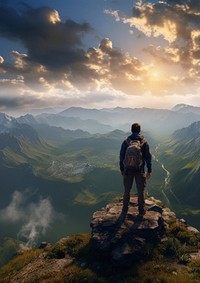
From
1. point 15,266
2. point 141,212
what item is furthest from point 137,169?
point 15,266

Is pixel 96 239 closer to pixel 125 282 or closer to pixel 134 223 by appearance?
pixel 134 223

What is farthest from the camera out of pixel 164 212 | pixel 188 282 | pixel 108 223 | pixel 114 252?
pixel 164 212

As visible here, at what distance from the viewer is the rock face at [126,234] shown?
18234 millimetres

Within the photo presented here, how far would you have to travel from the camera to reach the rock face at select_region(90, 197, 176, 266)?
1823 cm

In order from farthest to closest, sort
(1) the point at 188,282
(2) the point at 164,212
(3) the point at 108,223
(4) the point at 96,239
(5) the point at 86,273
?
(2) the point at 164,212 < (3) the point at 108,223 < (4) the point at 96,239 < (5) the point at 86,273 < (1) the point at 188,282

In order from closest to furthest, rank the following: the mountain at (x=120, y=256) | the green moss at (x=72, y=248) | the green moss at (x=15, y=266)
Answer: the mountain at (x=120, y=256) → the green moss at (x=15, y=266) → the green moss at (x=72, y=248)

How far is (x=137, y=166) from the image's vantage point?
2017 cm

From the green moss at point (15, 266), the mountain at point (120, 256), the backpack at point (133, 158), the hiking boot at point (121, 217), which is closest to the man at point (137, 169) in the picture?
the backpack at point (133, 158)

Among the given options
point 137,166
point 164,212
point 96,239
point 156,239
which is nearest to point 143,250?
point 156,239

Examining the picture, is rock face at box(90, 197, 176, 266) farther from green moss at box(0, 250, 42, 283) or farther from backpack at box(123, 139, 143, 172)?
green moss at box(0, 250, 42, 283)

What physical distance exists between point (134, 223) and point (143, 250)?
257cm

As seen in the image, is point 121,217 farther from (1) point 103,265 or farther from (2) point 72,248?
(2) point 72,248

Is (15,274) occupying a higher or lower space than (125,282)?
lower

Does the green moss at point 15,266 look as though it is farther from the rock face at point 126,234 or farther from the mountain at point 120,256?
the rock face at point 126,234
